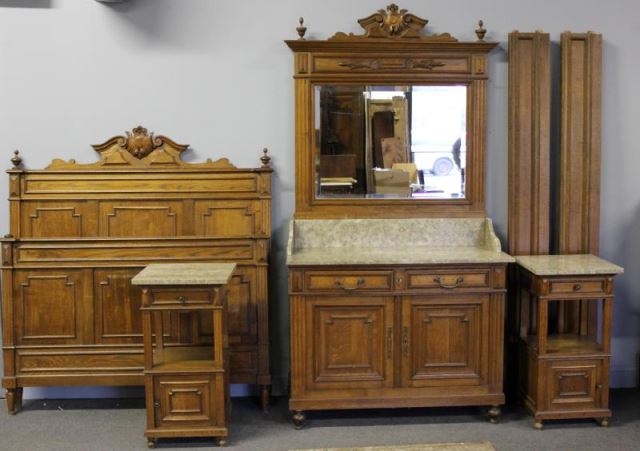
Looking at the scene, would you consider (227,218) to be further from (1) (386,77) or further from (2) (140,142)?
(1) (386,77)

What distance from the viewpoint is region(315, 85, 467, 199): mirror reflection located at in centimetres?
437

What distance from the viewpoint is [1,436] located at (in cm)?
395

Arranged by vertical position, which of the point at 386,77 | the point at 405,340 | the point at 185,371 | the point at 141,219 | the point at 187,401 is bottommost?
the point at 187,401

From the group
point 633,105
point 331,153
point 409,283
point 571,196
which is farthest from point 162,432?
point 633,105

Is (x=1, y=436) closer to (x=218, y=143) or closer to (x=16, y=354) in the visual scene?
(x=16, y=354)

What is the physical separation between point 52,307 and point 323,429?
1.79m

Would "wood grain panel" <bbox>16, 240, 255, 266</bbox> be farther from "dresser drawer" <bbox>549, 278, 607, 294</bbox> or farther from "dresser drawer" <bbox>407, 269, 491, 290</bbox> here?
"dresser drawer" <bbox>549, 278, 607, 294</bbox>

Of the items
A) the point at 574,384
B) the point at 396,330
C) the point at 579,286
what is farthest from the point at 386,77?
the point at 574,384

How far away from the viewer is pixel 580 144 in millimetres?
4422

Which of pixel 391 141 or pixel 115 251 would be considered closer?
pixel 115 251

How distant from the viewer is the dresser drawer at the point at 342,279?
394 cm

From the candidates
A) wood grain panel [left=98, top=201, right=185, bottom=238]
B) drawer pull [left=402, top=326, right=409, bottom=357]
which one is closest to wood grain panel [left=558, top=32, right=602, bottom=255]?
drawer pull [left=402, top=326, right=409, bottom=357]

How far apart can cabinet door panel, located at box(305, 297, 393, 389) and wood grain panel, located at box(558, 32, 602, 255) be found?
4.44 ft

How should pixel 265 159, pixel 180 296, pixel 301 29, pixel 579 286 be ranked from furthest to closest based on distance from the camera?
pixel 265 159
pixel 301 29
pixel 579 286
pixel 180 296
